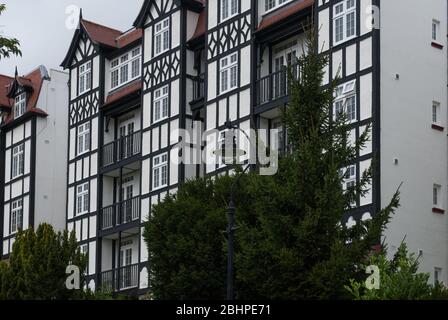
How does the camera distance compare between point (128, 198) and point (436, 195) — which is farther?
point (128, 198)

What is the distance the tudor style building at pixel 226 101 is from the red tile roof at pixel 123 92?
0.32ft

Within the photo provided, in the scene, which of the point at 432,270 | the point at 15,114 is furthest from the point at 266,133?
the point at 15,114

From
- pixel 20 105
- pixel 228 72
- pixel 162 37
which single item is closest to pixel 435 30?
pixel 228 72

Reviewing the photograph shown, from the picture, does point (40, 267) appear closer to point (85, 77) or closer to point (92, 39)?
point (85, 77)

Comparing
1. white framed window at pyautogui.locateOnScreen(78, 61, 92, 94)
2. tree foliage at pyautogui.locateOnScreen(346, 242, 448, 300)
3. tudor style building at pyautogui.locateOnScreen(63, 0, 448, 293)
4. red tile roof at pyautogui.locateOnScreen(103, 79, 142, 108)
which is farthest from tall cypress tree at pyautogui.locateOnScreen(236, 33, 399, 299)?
white framed window at pyautogui.locateOnScreen(78, 61, 92, 94)

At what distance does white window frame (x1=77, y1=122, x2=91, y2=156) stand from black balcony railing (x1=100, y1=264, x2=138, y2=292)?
690 cm

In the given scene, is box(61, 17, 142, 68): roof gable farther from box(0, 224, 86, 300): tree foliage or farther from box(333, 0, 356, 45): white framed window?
box(333, 0, 356, 45): white framed window

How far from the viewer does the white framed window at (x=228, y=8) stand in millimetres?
49062

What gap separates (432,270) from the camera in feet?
138

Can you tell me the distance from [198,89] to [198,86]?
0.49 ft

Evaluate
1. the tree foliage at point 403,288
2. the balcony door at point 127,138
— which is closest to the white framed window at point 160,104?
the balcony door at point 127,138

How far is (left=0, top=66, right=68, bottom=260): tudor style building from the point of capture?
63.0 m

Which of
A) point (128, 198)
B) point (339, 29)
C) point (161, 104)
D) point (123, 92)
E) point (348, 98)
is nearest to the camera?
point (348, 98)

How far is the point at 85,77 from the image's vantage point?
60250mm
